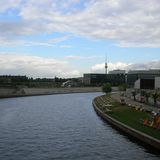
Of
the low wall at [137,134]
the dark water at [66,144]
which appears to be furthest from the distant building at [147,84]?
the dark water at [66,144]

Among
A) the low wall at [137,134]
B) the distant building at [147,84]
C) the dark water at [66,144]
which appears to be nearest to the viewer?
the dark water at [66,144]

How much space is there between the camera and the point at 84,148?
3250 centimetres

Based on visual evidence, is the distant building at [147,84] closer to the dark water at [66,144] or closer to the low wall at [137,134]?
the low wall at [137,134]

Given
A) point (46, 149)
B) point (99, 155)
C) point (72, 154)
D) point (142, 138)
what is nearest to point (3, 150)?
point (46, 149)

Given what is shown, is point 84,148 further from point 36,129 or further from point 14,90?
point 14,90

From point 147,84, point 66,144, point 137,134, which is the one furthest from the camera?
point 147,84

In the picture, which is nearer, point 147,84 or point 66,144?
point 66,144

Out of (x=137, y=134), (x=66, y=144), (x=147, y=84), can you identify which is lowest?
(x=66, y=144)

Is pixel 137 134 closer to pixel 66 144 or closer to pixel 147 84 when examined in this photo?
pixel 66 144

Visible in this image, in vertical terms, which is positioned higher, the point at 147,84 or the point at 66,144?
the point at 147,84

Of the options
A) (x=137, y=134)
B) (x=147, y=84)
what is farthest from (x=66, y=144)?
(x=147, y=84)

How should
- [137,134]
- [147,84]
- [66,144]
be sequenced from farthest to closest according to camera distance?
[147,84]
[137,134]
[66,144]

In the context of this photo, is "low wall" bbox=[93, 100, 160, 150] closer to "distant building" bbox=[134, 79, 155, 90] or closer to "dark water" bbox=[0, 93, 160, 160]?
"dark water" bbox=[0, 93, 160, 160]

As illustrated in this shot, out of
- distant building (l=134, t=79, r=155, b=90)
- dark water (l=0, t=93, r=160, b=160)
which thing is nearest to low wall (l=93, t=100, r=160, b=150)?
dark water (l=0, t=93, r=160, b=160)
